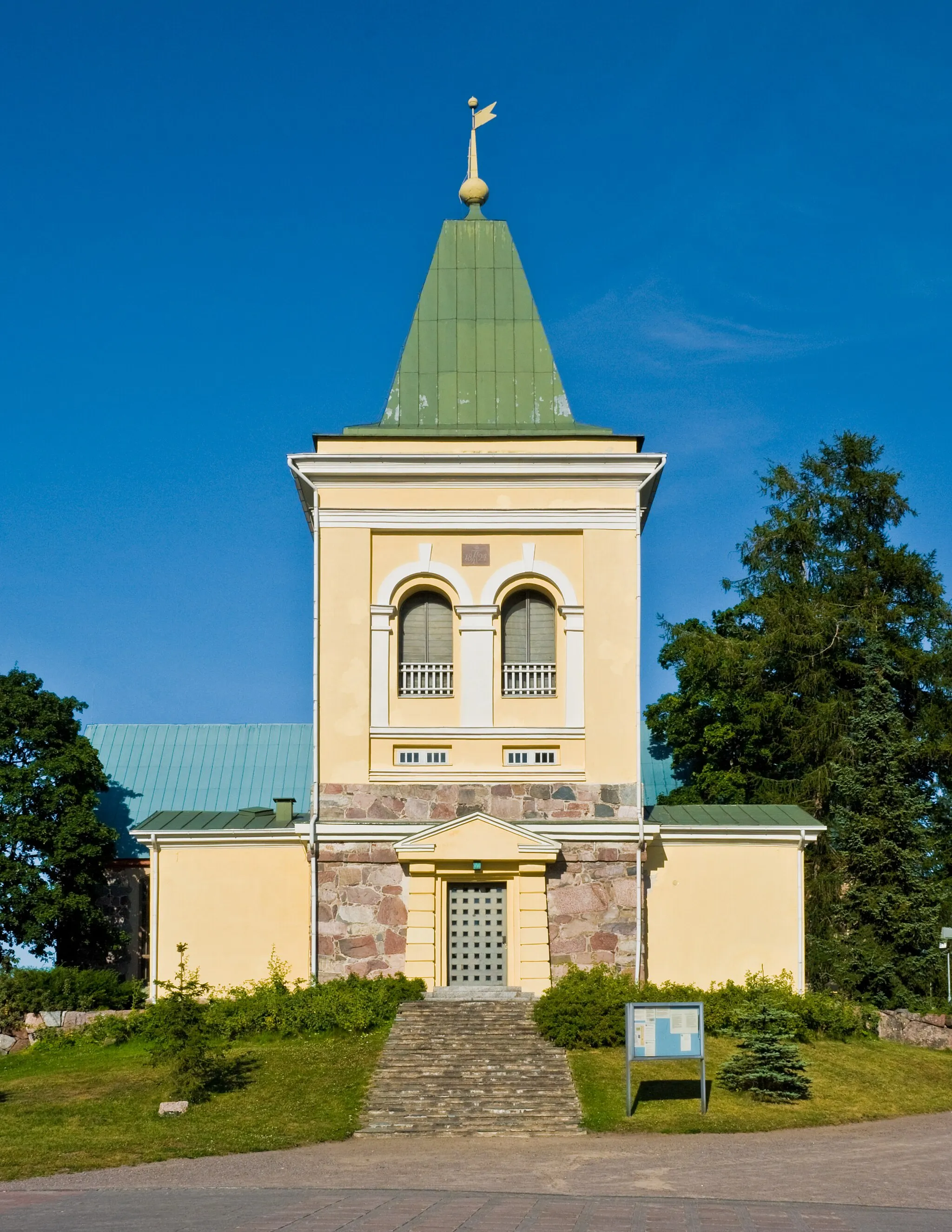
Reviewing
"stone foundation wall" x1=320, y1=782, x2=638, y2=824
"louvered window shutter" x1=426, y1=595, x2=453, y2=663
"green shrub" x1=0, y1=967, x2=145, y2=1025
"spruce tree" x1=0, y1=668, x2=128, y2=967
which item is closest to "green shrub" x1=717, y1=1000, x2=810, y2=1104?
"stone foundation wall" x1=320, y1=782, x2=638, y2=824

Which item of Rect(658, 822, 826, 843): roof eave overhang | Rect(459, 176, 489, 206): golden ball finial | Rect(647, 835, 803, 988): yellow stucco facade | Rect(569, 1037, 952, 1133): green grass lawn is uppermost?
Rect(459, 176, 489, 206): golden ball finial

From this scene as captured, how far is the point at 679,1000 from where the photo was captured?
83.9 feet

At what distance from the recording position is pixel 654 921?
89.7 feet

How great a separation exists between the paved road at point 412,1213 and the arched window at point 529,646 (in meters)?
12.7

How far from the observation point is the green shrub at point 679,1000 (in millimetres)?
23750

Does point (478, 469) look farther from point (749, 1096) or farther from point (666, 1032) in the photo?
point (749, 1096)

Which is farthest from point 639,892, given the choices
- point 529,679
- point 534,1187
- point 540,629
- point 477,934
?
point 534,1187

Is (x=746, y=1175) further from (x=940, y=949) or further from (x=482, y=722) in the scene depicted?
(x=940, y=949)

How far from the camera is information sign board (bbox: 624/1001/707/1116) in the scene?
20828 millimetres

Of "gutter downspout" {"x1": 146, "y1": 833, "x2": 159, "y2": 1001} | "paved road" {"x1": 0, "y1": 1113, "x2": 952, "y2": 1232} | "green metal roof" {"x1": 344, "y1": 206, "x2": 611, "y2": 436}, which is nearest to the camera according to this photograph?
"paved road" {"x1": 0, "y1": 1113, "x2": 952, "y2": 1232}

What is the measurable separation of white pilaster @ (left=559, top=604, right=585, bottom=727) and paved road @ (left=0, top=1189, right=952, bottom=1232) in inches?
488

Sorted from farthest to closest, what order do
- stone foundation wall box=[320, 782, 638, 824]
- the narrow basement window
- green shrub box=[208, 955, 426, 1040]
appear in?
1. the narrow basement window
2. stone foundation wall box=[320, 782, 638, 824]
3. green shrub box=[208, 955, 426, 1040]

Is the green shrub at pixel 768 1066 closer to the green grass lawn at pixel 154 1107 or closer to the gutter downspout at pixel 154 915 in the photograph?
the green grass lawn at pixel 154 1107

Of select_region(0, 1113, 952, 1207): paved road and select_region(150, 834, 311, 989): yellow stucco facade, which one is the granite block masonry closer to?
select_region(150, 834, 311, 989): yellow stucco facade
